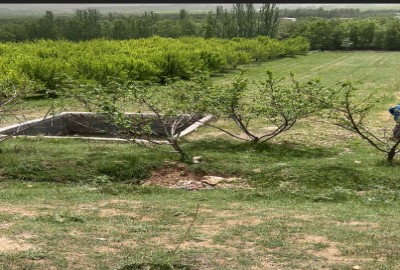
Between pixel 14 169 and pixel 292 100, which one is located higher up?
pixel 292 100

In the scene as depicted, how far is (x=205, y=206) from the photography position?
251 inches

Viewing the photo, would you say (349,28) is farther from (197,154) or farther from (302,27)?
(197,154)

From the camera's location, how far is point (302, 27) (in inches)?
1679

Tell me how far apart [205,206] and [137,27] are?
33.9 m

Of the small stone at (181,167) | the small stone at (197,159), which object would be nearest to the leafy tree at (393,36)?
the small stone at (197,159)

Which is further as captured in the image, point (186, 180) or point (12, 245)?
point (186, 180)

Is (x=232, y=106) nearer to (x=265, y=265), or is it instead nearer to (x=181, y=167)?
(x=181, y=167)

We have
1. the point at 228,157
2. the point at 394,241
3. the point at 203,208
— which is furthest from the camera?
the point at 228,157

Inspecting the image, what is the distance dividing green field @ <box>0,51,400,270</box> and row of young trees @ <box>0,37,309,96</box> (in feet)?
8.13

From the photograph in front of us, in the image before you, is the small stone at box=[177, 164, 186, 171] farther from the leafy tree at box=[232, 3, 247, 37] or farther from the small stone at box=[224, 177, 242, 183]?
the leafy tree at box=[232, 3, 247, 37]

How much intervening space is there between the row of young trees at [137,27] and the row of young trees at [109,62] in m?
10.2

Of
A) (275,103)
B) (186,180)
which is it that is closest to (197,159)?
(186,180)

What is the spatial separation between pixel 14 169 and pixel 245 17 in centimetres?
3392

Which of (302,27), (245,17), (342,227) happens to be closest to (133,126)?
(342,227)
